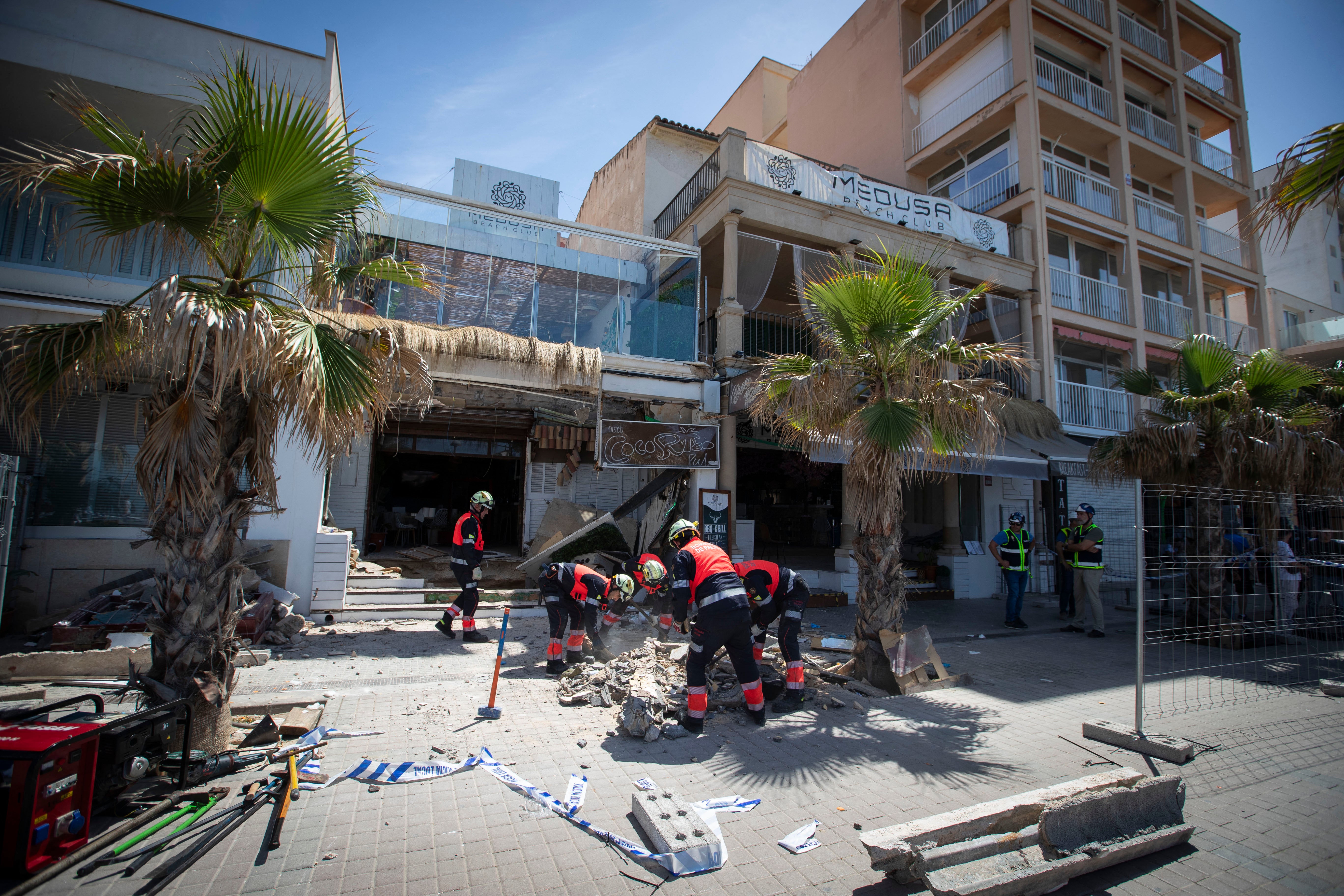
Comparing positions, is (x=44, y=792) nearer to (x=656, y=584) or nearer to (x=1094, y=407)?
(x=656, y=584)

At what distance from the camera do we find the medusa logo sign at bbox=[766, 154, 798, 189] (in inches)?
476

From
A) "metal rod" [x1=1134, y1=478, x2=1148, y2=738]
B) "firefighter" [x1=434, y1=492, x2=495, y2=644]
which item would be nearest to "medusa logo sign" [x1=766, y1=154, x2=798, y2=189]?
"firefighter" [x1=434, y1=492, x2=495, y2=644]

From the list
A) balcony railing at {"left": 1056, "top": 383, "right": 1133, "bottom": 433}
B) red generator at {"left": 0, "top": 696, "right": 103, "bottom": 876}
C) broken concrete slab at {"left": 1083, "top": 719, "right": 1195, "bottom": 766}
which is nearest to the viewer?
red generator at {"left": 0, "top": 696, "right": 103, "bottom": 876}

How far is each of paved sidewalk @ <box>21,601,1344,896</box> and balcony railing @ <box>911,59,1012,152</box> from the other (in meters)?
14.8

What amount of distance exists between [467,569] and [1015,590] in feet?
28.5

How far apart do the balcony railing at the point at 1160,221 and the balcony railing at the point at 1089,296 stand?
210cm

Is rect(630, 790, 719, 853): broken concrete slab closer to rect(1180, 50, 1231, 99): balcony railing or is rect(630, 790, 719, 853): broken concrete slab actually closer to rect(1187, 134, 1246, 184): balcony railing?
rect(1187, 134, 1246, 184): balcony railing

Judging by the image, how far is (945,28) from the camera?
54.4 feet

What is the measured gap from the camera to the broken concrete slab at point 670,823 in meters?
3.12

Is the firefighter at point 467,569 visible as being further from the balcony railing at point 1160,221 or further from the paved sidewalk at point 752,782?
the balcony railing at point 1160,221

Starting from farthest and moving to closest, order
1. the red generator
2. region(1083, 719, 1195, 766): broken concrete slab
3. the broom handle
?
1. the broom handle
2. region(1083, 719, 1195, 766): broken concrete slab
3. the red generator

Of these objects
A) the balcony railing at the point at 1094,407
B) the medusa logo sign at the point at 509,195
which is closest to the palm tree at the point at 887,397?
the medusa logo sign at the point at 509,195

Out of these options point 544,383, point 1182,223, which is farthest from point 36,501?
point 1182,223

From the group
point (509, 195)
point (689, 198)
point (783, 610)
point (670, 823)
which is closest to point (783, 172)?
point (689, 198)
